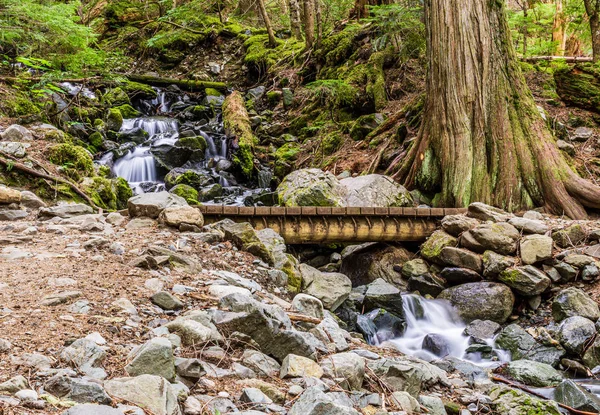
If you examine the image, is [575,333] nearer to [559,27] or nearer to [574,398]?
[574,398]

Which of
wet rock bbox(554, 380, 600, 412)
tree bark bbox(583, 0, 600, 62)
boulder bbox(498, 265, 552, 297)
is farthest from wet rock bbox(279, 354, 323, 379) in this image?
tree bark bbox(583, 0, 600, 62)

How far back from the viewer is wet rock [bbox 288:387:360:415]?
6.59 ft

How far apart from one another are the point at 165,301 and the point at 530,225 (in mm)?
5352

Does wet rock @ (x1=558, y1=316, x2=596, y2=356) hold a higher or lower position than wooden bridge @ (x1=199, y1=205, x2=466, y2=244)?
lower

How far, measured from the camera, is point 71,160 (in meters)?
7.75

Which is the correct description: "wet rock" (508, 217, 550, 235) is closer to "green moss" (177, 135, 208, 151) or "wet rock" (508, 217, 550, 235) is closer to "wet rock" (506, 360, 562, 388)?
"wet rock" (506, 360, 562, 388)

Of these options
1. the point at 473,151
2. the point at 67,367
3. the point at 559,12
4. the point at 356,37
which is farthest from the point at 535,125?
the point at 559,12

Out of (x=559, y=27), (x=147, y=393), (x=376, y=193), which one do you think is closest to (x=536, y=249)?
(x=376, y=193)

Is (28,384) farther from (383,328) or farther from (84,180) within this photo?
(84,180)

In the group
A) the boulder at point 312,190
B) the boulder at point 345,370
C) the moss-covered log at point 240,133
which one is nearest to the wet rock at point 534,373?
the boulder at point 345,370

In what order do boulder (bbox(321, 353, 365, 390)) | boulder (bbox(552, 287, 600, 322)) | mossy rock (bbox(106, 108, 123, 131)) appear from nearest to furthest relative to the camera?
boulder (bbox(321, 353, 365, 390)) → boulder (bbox(552, 287, 600, 322)) → mossy rock (bbox(106, 108, 123, 131))

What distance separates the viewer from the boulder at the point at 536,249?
6027 millimetres

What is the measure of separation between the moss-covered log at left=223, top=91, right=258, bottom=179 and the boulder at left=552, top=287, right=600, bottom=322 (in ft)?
25.3

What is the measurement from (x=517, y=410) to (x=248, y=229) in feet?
10.3
